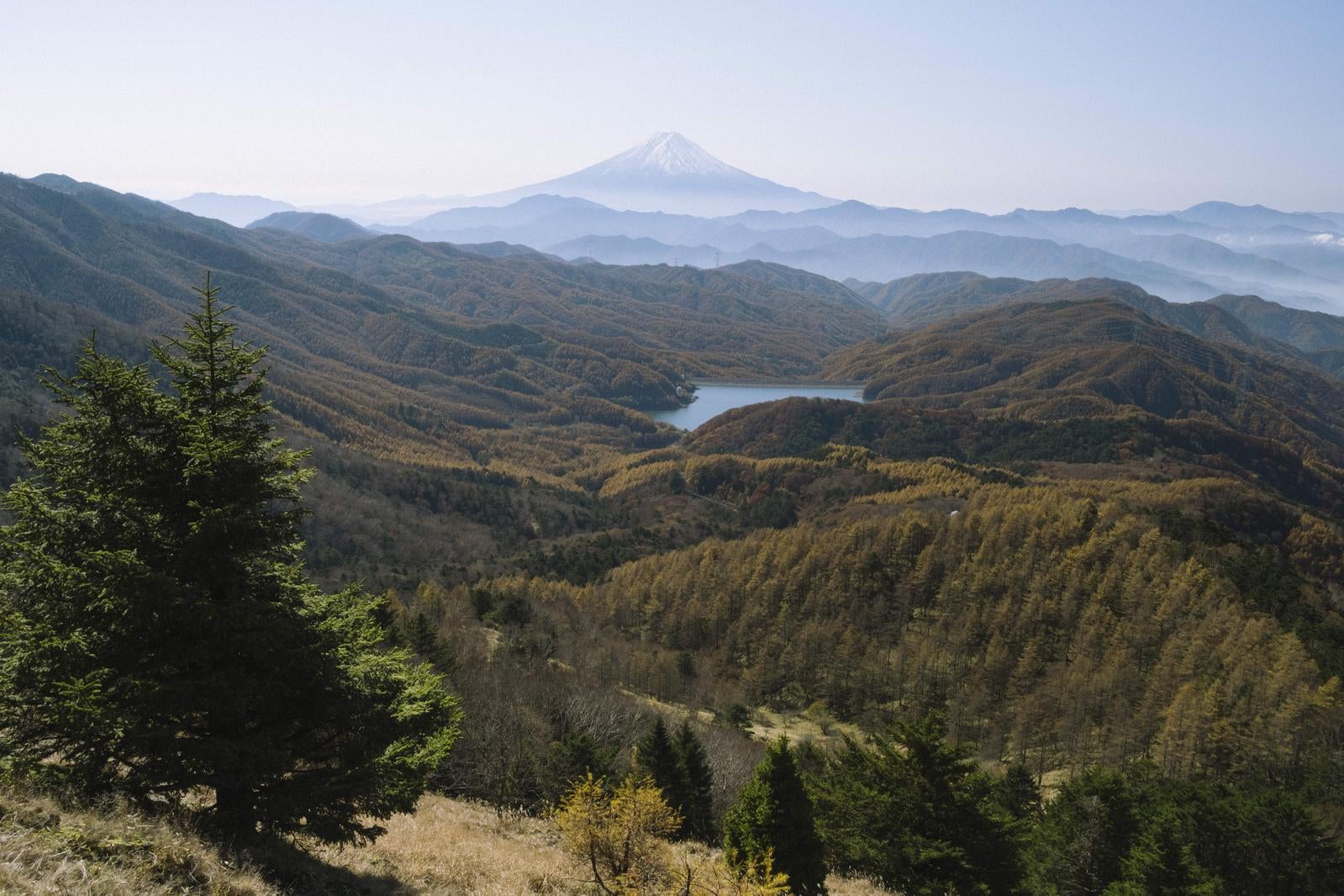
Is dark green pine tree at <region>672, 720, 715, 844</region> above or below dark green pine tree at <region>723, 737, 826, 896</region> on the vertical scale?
below

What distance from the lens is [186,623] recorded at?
12.4m

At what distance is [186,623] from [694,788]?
27.2 m

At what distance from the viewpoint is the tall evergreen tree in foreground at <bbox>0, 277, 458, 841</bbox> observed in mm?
11711

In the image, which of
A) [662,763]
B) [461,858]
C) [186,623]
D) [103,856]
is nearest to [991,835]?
[662,763]

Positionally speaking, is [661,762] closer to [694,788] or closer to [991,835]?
[694,788]

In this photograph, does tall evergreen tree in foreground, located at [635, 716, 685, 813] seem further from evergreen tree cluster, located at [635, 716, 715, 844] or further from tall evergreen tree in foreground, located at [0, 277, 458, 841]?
tall evergreen tree in foreground, located at [0, 277, 458, 841]

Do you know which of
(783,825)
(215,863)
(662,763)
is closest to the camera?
(215,863)

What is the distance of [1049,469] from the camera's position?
160 m

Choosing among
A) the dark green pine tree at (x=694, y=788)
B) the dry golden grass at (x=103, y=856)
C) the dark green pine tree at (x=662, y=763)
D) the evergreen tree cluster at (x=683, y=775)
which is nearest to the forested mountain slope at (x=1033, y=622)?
the dark green pine tree at (x=694, y=788)

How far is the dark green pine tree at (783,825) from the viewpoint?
20109 millimetres

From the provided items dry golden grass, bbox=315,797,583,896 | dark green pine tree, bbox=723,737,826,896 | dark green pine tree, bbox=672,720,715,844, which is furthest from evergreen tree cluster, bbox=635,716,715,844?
dark green pine tree, bbox=723,737,826,896

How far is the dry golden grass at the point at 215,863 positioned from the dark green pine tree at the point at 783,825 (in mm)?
4762

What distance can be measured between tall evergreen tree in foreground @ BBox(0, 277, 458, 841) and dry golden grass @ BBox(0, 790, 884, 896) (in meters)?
0.77

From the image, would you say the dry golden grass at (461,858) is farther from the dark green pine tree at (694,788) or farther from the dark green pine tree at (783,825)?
the dark green pine tree at (694,788)
